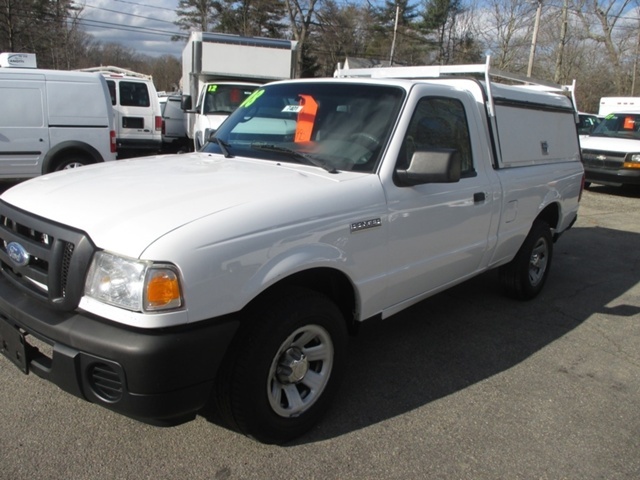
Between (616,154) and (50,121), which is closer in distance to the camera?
(50,121)

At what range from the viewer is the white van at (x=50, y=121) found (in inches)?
342

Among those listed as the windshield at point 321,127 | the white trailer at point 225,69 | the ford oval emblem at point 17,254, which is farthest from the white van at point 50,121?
the ford oval emblem at point 17,254

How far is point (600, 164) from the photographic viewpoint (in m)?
12.8

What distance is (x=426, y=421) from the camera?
10.2ft

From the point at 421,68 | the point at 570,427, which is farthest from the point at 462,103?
the point at 570,427

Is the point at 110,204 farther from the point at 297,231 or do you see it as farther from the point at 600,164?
the point at 600,164

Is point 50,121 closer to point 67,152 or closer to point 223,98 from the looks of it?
point 67,152

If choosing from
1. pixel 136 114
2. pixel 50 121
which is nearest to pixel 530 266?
pixel 50 121

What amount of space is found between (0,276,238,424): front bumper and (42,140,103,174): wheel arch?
7503 millimetres

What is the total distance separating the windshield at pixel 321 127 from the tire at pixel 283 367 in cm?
90

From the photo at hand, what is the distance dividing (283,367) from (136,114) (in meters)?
13.7

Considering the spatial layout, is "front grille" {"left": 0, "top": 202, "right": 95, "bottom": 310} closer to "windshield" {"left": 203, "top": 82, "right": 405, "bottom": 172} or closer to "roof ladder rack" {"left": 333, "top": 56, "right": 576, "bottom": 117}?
"windshield" {"left": 203, "top": 82, "right": 405, "bottom": 172}

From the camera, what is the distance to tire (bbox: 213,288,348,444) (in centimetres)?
250

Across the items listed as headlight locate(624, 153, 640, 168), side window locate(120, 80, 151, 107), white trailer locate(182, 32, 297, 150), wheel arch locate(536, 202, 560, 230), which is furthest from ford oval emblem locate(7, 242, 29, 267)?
side window locate(120, 80, 151, 107)
